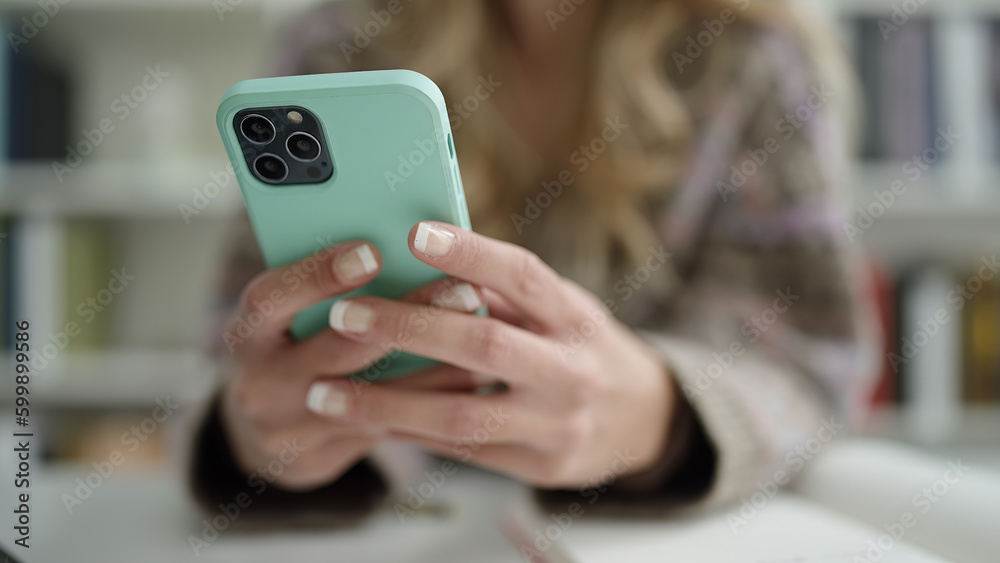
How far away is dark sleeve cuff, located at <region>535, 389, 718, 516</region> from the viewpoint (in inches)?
15.8

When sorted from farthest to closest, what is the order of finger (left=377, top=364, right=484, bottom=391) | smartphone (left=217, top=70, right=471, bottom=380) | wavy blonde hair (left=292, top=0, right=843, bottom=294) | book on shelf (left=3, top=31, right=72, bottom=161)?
book on shelf (left=3, top=31, right=72, bottom=161)
wavy blonde hair (left=292, top=0, right=843, bottom=294)
finger (left=377, top=364, right=484, bottom=391)
smartphone (left=217, top=70, right=471, bottom=380)

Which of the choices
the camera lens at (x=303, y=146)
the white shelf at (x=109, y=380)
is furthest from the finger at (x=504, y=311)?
the white shelf at (x=109, y=380)

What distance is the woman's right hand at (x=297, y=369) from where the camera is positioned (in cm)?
28

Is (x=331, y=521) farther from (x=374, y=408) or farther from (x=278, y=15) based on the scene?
(x=278, y=15)

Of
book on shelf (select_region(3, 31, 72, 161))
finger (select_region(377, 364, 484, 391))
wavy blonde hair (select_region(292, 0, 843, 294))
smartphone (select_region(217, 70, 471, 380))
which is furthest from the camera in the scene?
book on shelf (select_region(3, 31, 72, 161))

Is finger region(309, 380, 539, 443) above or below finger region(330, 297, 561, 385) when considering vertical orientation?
below

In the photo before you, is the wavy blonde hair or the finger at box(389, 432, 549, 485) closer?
the finger at box(389, 432, 549, 485)

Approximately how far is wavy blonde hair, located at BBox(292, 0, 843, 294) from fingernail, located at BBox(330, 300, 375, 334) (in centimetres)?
35

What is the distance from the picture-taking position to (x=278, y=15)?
3.73ft

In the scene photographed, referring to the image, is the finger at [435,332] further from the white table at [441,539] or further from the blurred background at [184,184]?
the blurred background at [184,184]

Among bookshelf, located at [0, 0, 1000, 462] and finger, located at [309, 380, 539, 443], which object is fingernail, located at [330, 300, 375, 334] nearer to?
finger, located at [309, 380, 539, 443]

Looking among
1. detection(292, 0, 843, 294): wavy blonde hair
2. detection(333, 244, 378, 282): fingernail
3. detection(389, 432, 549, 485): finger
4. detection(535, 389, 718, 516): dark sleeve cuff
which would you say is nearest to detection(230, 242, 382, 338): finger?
detection(333, 244, 378, 282): fingernail

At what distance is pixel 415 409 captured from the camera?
0.32 m

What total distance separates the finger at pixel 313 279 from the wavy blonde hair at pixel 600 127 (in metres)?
0.34
